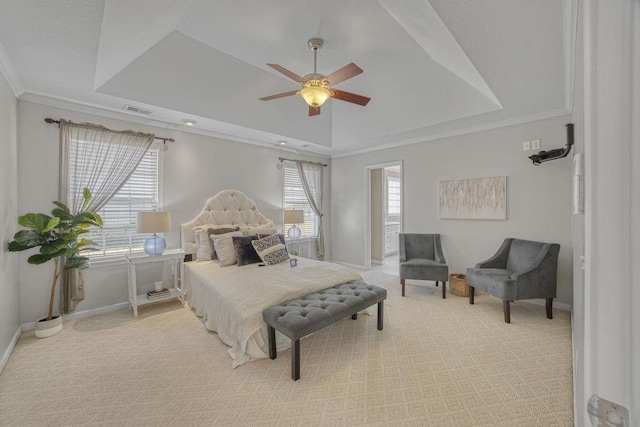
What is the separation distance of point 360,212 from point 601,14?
5.37 metres

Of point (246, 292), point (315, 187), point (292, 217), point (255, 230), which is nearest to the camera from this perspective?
point (246, 292)

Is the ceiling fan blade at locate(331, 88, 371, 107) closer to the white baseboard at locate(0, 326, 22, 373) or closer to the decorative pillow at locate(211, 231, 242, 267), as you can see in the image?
the decorative pillow at locate(211, 231, 242, 267)

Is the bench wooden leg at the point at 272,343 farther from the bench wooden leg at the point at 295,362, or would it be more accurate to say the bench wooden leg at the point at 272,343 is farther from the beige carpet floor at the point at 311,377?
the bench wooden leg at the point at 295,362

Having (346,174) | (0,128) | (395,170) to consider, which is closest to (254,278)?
(0,128)

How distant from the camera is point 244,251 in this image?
12.2 ft

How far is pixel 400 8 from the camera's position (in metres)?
2.35

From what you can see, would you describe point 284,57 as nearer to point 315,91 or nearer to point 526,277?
point 315,91

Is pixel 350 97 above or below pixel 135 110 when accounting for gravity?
below

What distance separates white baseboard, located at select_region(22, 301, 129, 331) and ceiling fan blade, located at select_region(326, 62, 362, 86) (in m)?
3.84

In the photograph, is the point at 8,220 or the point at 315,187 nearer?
the point at 8,220

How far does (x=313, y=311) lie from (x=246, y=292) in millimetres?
748

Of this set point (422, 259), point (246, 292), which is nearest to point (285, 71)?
point (246, 292)

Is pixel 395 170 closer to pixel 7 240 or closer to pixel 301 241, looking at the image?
pixel 301 241

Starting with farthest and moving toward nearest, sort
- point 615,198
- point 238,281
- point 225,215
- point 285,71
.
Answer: point 225,215
point 238,281
point 285,71
point 615,198
